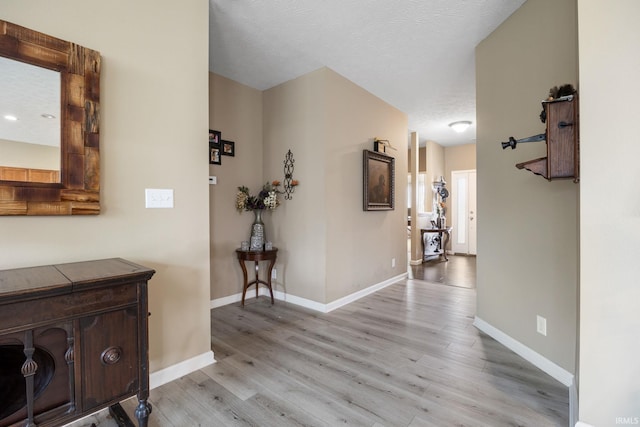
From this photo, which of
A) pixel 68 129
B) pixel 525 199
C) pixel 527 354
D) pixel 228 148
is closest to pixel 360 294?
pixel 527 354

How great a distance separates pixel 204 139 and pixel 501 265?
2686 mm

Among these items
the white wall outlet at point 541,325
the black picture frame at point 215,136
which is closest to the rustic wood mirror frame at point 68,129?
the black picture frame at point 215,136

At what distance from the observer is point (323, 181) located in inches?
128

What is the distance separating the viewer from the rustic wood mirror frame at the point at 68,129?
1.38 meters

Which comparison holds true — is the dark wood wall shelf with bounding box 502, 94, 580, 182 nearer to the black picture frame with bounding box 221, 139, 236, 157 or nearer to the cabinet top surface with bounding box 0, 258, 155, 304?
the cabinet top surface with bounding box 0, 258, 155, 304

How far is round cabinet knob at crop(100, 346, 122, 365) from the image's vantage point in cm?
129

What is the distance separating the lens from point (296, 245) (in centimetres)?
352

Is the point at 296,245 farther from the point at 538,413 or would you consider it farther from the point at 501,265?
the point at 538,413

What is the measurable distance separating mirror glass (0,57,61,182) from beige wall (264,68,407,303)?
223 cm

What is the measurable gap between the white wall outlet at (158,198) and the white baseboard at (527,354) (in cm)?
279

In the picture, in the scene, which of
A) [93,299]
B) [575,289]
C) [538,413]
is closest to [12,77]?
[93,299]

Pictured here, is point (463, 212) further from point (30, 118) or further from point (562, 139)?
point (30, 118)

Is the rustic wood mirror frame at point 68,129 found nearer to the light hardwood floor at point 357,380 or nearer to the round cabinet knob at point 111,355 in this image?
the round cabinet knob at point 111,355

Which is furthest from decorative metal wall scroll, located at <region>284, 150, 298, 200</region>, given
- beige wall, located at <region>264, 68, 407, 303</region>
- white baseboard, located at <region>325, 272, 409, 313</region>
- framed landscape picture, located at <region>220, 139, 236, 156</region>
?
white baseboard, located at <region>325, 272, 409, 313</region>
